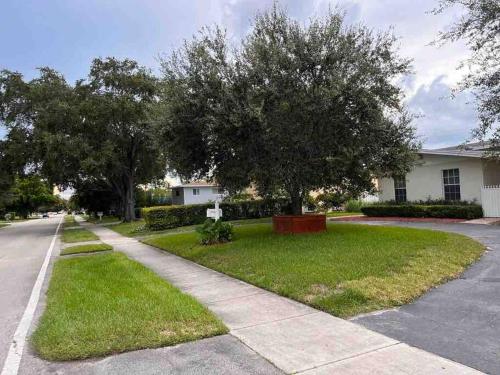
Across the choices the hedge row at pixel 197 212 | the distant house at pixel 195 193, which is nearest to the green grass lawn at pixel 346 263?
the hedge row at pixel 197 212

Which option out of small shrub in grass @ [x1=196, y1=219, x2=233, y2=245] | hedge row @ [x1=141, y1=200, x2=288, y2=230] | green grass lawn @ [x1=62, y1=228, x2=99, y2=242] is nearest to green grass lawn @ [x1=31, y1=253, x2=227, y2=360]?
small shrub in grass @ [x1=196, y1=219, x2=233, y2=245]

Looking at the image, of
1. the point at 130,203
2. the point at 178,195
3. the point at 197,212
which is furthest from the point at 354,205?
the point at 178,195

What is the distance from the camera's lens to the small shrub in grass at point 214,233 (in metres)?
14.0

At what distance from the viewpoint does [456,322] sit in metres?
5.76

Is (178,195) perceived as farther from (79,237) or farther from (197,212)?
(79,237)

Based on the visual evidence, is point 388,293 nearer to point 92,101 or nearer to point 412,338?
point 412,338

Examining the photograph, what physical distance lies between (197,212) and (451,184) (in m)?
13.6

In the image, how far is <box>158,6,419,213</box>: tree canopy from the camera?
42.2ft

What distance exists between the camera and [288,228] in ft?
47.4

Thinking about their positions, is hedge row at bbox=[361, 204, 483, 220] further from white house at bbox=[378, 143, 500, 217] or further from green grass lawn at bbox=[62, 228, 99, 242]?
green grass lawn at bbox=[62, 228, 99, 242]

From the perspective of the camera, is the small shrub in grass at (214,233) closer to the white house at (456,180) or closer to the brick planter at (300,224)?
the brick planter at (300,224)

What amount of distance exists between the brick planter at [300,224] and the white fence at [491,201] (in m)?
9.45

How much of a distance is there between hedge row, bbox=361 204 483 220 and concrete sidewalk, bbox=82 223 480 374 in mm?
14928

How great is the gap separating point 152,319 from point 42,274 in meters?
6.89
